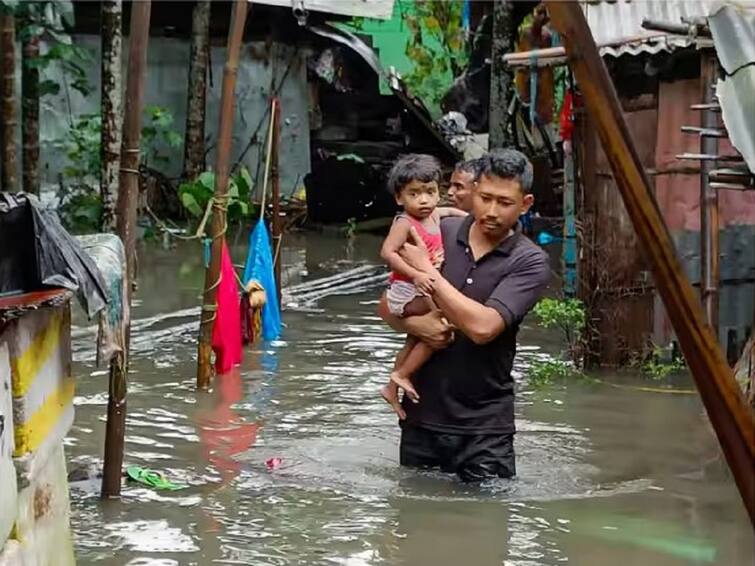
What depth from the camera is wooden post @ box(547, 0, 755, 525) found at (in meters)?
1.98

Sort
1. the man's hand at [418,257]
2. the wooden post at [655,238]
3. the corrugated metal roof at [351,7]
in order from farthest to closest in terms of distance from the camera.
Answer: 1. the corrugated metal roof at [351,7]
2. the man's hand at [418,257]
3. the wooden post at [655,238]

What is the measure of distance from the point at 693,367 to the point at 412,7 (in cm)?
2294

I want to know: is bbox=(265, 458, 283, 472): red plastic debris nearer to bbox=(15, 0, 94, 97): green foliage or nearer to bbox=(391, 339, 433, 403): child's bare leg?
bbox=(391, 339, 433, 403): child's bare leg

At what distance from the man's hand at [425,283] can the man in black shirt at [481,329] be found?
Result: 22 millimetres

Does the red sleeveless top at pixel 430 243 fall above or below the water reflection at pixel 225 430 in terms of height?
above

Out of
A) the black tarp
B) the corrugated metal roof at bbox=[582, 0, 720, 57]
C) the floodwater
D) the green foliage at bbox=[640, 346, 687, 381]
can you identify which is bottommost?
the floodwater

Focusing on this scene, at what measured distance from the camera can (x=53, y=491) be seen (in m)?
4.02

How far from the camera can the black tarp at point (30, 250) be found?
11.5ft

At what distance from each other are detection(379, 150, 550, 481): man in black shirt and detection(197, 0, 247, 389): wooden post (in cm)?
257

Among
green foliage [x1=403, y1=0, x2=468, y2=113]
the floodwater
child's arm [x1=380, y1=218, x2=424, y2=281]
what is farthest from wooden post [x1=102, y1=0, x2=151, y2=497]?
green foliage [x1=403, y1=0, x2=468, y2=113]

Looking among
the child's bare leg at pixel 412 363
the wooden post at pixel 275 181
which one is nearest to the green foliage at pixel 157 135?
the wooden post at pixel 275 181

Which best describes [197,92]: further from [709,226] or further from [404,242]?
[404,242]

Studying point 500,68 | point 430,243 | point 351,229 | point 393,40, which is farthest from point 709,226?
point 393,40

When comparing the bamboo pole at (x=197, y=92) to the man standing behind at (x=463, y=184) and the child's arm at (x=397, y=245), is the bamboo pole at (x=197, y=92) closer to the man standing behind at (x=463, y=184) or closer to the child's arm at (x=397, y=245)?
the man standing behind at (x=463, y=184)
